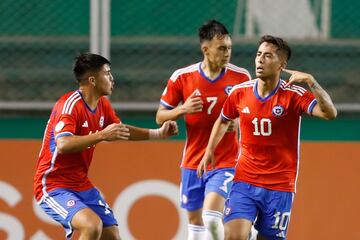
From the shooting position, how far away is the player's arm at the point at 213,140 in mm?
8422

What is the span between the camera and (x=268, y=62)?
8125mm

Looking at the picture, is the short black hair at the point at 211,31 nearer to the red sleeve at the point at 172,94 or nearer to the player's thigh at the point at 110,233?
the red sleeve at the point at 172,94

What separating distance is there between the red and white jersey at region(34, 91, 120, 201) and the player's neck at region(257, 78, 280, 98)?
119 centimetres

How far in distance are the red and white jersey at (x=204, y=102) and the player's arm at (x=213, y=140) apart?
1.91 ft

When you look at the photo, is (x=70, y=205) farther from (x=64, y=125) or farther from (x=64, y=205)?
(x=64, y=125)

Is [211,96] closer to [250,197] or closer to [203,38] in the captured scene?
[203,38]

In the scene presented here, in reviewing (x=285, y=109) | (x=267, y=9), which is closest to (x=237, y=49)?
(x=267, y=9)

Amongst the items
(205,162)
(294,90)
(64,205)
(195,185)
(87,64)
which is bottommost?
(64,205)

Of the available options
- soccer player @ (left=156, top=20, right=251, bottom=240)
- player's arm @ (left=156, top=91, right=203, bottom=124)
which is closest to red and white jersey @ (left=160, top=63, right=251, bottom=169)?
soccer player @ (left=156, top=20, right=251, bottom=240)

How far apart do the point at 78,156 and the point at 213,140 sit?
1.01m

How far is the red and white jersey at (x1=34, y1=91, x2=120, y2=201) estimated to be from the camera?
26.8 ft

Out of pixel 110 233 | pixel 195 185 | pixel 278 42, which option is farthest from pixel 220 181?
pixel 278 42

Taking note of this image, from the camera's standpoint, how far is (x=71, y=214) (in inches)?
316

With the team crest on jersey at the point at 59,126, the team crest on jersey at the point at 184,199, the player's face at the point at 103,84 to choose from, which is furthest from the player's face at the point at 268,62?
the team crest on jersey at the point at 184,199
